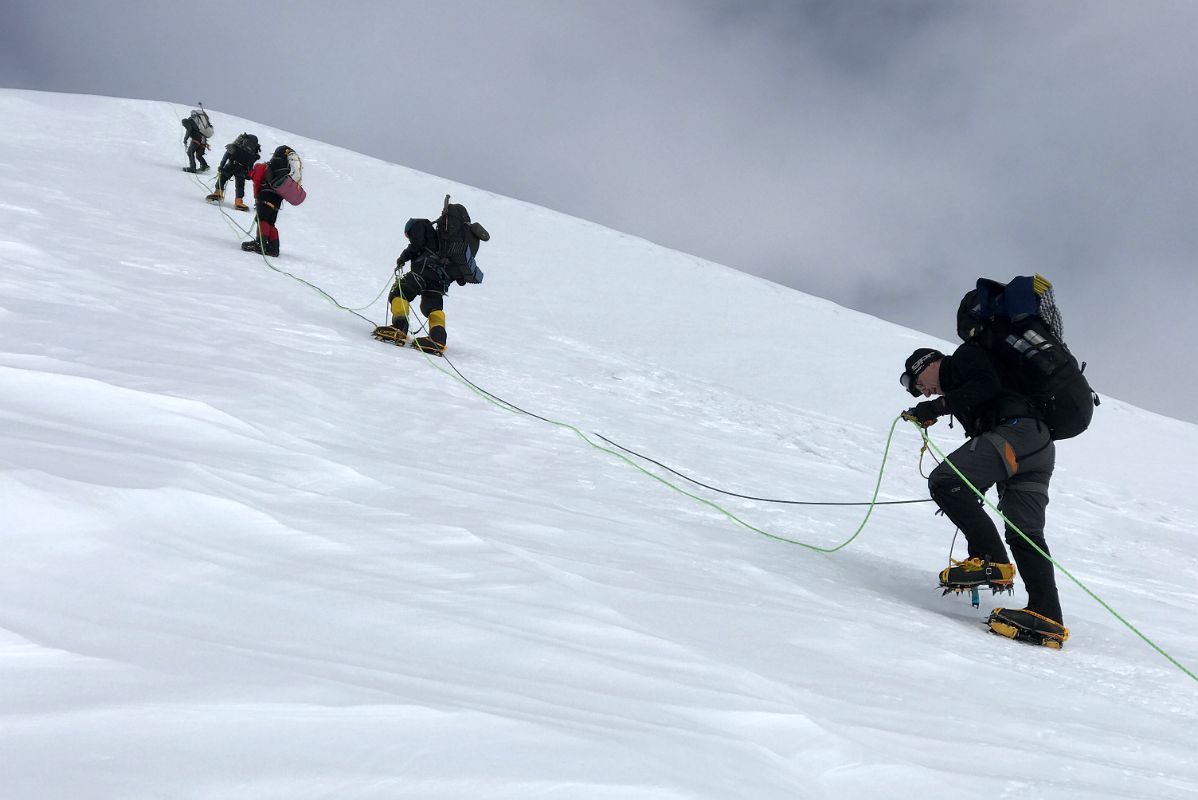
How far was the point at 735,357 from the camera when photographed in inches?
460

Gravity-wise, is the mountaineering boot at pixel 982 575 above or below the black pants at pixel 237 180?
below

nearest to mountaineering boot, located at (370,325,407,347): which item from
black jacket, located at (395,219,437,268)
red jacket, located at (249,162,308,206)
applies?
black jacket, located at (395,219,437,268)

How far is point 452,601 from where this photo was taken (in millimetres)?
1851

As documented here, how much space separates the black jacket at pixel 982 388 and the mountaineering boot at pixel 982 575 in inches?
22.7

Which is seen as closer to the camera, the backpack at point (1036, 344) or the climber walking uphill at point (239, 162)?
the backpack at point (1036, 344)

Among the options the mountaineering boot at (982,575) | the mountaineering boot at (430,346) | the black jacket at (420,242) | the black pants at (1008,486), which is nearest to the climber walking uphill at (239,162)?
the black jacket at (420,242)

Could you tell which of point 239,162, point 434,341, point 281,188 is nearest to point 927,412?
point 434,341

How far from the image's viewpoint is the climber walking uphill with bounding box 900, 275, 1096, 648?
10.9 feet

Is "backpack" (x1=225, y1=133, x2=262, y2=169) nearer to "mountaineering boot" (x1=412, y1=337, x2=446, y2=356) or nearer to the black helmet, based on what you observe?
"mountaineering boot" (x1=412, y1=337, x2=446, y2=356)

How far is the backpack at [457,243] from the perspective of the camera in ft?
23.9

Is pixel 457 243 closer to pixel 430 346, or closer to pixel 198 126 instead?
pixel 430 346

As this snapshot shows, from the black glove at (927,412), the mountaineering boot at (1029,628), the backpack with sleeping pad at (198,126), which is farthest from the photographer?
the backpack with sleeping pad at (198,126)

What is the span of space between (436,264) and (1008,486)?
524cm

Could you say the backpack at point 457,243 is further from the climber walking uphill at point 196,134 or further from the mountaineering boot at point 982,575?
the climber walking uphill at point 196,134
